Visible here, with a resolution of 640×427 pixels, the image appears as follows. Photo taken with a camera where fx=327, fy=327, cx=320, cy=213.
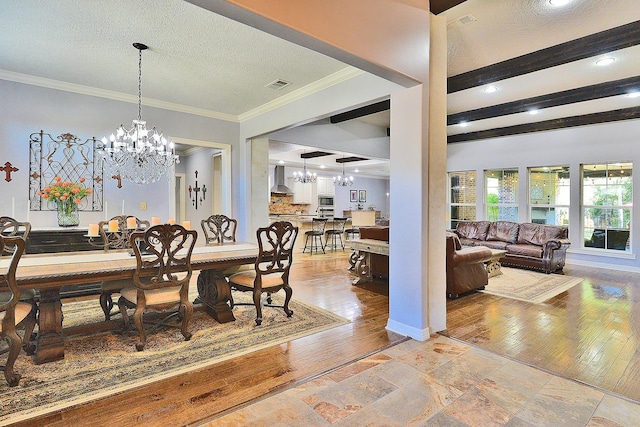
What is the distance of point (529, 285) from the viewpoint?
16.6ft

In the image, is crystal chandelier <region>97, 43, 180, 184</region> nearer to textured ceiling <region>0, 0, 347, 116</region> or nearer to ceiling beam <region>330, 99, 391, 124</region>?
textured ceiling <region>0, 0, 347, 116</region>

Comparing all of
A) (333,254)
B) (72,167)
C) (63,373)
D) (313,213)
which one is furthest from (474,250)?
(313,213)

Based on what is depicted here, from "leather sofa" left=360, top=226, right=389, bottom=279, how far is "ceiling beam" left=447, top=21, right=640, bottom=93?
239 centimetres

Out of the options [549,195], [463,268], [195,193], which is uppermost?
[195,193]

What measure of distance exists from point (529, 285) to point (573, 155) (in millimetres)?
3625

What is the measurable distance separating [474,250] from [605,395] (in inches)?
102

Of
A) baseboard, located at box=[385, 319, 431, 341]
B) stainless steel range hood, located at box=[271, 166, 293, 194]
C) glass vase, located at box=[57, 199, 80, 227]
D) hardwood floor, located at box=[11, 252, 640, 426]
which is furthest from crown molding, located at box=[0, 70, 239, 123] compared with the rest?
stainless steel range hood, located at box=[271, 166, 293, 194]

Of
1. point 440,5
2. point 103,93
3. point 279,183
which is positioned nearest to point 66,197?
point 103,93

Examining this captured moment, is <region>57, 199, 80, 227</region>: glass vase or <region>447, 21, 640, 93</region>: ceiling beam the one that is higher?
<region>447, 21, 640, 93</region>: ceiling beam

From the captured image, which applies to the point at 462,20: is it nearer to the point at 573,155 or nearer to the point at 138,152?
the point at 138,152

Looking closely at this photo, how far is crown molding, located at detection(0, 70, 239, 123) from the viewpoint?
417cm

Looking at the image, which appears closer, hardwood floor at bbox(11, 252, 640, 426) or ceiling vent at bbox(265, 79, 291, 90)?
hardwood floor at bbox(11, 252, 640, 426)

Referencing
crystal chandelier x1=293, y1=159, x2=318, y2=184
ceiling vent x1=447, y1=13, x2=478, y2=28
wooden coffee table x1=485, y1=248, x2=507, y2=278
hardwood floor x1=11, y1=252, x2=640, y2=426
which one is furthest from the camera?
crystal chandelier x1=293, y1=159, x2=318, y2=184

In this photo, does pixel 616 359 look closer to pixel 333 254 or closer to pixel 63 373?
pixel 63 373
